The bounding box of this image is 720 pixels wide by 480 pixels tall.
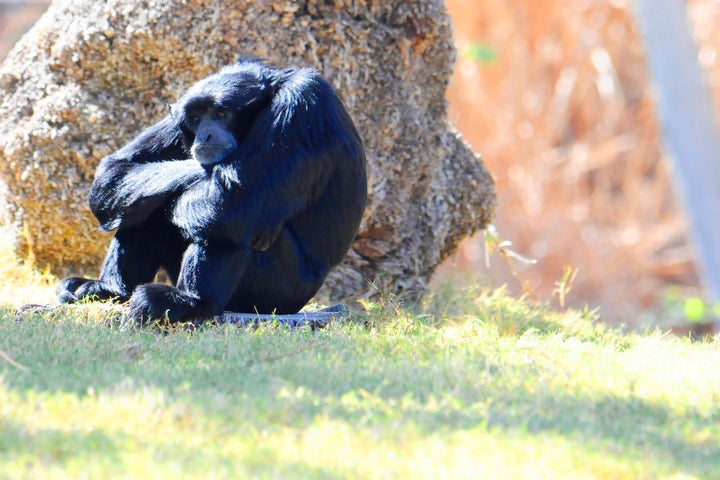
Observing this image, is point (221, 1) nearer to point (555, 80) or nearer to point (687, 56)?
point (687, 56)

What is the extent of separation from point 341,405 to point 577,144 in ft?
39.3

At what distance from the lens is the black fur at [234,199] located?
4.90 meters

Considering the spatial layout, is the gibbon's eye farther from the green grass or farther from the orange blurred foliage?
the orange blurred foliage

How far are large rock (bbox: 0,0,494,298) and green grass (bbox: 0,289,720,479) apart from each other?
1.97 meters

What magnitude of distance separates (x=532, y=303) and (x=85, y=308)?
372 cm

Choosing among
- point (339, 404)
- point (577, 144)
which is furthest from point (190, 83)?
point (577, 144)

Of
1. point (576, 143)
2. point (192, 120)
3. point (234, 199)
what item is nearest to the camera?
point (234, 199)

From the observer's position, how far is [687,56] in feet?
32.0

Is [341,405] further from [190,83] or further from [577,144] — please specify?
[577,144]

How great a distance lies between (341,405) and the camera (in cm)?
349

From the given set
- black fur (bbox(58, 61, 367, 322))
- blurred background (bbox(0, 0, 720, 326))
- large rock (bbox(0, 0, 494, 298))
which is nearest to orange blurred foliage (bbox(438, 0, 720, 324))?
blurred background (bbox(0, 0, 720, 326))

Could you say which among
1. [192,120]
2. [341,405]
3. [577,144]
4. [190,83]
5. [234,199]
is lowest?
[577,144]

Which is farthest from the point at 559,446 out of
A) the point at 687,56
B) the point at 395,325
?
the point at 687,56

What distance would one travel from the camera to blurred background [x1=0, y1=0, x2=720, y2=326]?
1456cm
